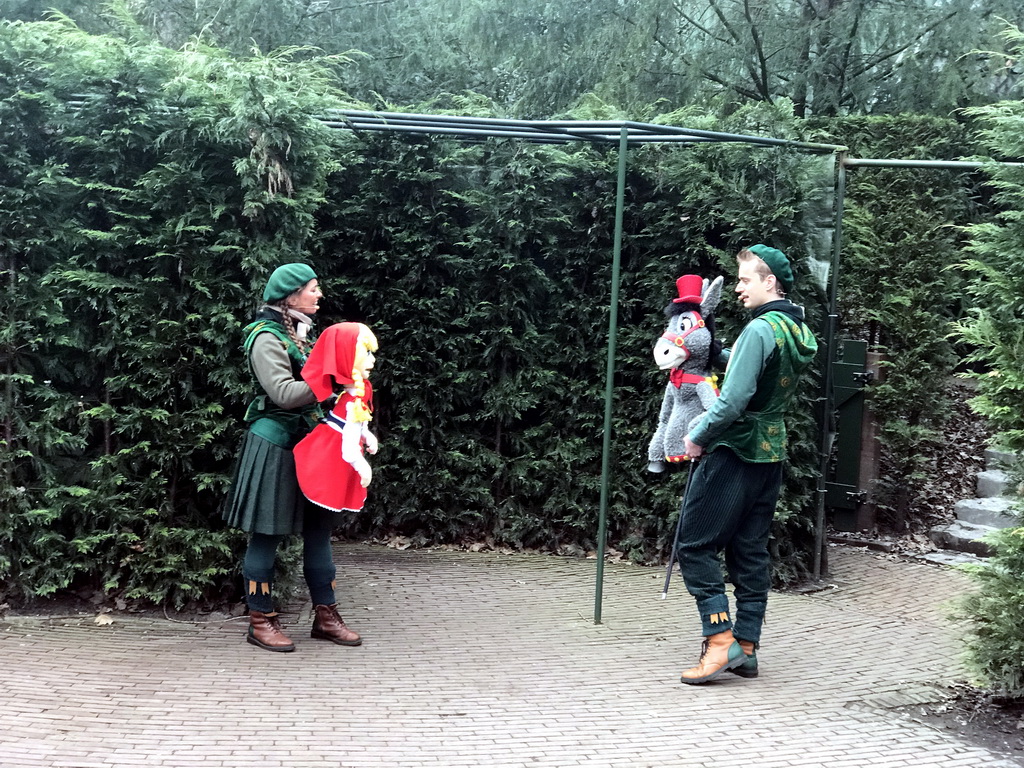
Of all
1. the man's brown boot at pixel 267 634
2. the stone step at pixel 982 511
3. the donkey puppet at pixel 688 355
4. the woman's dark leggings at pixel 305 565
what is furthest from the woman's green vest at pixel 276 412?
the stone step at pixel 982 511

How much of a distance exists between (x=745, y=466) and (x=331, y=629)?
2.39 metres

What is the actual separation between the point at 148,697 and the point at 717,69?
8.58m

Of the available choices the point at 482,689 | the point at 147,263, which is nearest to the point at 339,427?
the point at 482,689

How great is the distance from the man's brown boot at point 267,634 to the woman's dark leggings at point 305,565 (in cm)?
5

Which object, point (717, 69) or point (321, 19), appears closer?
point (717, 69)

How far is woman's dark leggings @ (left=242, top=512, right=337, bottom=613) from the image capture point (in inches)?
198

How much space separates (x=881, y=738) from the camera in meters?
4.24

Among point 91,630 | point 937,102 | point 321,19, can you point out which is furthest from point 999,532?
point 321,19

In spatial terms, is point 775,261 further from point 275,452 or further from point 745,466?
point 275,452

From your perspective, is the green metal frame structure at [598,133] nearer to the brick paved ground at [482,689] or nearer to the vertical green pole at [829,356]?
the vertical green pole at [829,356]

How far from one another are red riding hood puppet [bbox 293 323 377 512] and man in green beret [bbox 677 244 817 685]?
162cm

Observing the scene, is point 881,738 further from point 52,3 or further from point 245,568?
point 52,3

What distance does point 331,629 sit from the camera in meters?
5.30

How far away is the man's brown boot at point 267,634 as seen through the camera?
16.7 feet
